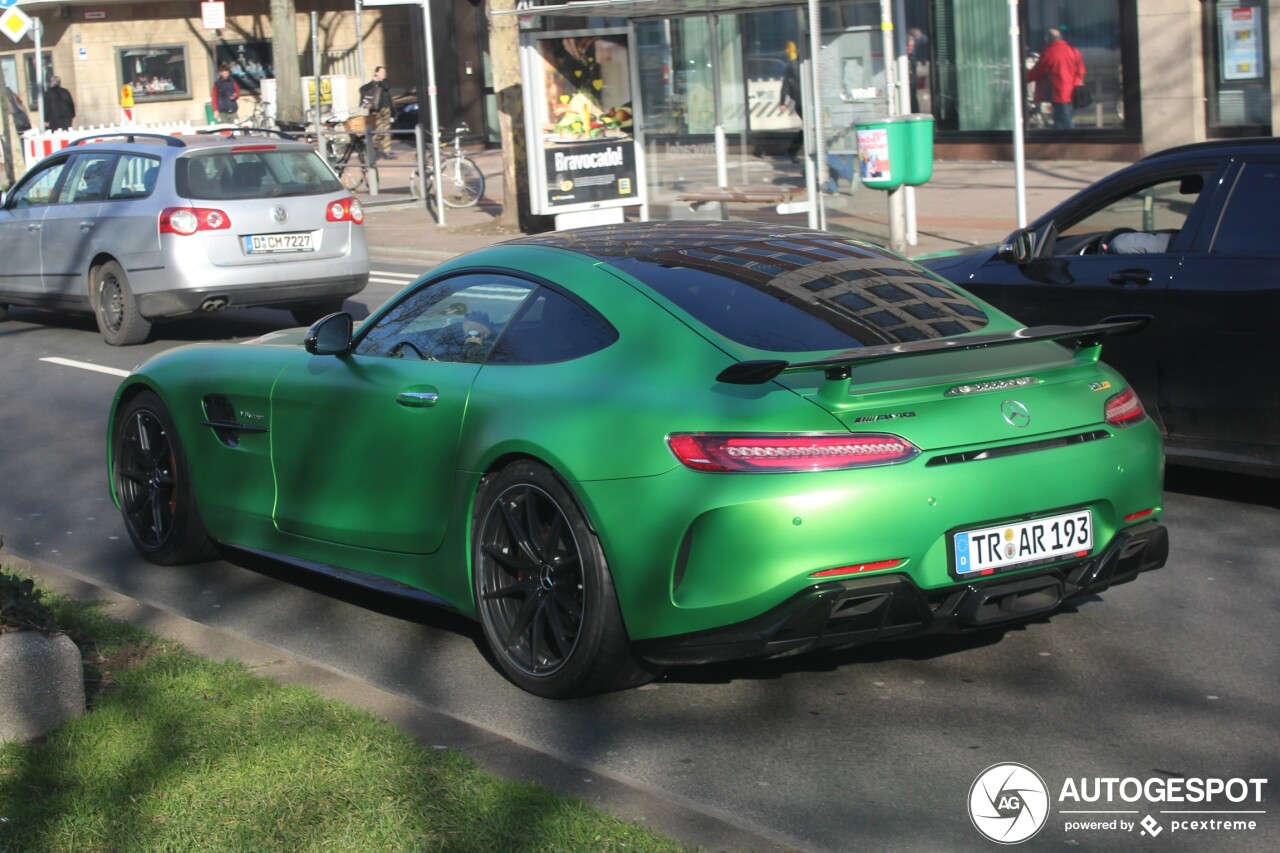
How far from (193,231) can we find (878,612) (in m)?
9.99

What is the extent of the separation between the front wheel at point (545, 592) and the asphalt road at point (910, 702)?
14cm

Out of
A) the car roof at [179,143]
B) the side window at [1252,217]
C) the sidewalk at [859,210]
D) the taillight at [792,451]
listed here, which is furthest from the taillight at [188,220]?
the taillight at [792,451]

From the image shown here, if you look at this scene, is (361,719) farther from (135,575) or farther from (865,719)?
(135,575)

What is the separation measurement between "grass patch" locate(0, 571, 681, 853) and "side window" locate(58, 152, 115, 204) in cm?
1003

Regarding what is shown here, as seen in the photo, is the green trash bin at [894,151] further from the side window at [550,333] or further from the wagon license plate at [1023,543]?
the wagon license plate at [1023,543]

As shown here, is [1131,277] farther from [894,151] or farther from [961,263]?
[894,151]

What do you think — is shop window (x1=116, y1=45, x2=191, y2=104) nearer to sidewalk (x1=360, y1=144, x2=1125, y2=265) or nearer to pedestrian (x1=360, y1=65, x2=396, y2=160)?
pedestrian (x1=360, y1=65, x2=396, y2=160)

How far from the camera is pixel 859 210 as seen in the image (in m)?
17.5

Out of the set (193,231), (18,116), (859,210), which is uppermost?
(18,116)

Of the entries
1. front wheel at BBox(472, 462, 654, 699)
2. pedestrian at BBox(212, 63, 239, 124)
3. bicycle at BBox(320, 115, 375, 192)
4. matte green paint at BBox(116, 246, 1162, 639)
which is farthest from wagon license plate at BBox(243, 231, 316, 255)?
pedestrian at BBox(212, 63, 239, 124)

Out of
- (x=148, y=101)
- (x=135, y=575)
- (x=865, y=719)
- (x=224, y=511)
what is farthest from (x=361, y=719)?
(x=148, y=101)

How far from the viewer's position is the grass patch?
393 cm

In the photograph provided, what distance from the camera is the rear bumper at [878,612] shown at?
4582 millimetres

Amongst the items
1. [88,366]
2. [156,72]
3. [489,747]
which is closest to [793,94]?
[88,366]
